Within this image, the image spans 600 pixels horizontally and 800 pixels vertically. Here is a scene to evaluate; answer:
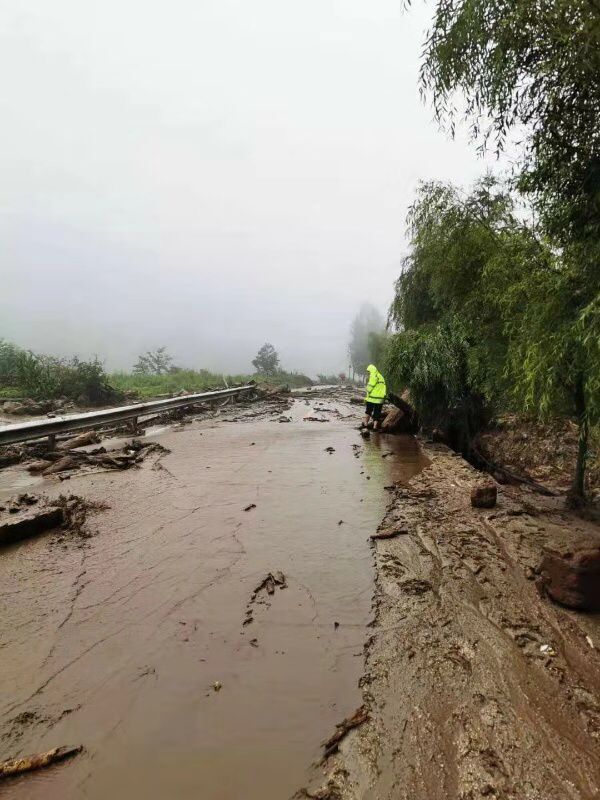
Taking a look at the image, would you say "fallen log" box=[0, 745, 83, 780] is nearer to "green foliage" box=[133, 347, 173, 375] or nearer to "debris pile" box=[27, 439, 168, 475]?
"debris pile" box=[27, 439, 168, 475]

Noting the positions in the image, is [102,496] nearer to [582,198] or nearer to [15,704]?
[15,704]

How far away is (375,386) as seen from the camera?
12.0 metres

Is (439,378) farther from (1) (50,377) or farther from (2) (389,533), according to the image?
(1) (50,377)

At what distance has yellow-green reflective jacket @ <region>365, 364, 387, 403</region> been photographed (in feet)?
38.5

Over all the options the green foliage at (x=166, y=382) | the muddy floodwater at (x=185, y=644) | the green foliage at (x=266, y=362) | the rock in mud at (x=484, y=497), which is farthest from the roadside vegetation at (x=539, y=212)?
the green foliage at (x=266, y=362)

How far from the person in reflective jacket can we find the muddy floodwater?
6.64 m

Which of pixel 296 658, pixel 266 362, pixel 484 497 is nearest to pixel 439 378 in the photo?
pixel 484 497

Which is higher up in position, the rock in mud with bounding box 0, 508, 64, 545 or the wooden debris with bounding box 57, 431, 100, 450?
Answer: the wooden debris with bounding box 57, 431, 100, 450

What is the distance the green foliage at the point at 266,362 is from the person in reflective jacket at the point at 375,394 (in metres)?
37.0

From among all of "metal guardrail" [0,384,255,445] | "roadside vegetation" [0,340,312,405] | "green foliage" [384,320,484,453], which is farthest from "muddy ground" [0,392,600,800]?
"roadside vegetation" [0,340,312,405]

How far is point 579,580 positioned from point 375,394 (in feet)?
29.9

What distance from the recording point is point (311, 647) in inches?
107

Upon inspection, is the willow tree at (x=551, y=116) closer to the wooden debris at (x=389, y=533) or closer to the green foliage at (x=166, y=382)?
the wooden debris at (x=389, y=533)

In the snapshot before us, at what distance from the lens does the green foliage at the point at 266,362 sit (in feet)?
163
